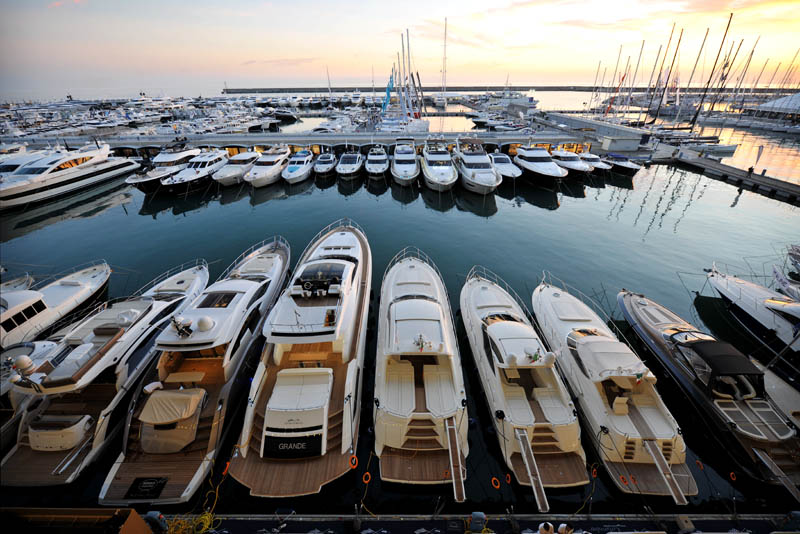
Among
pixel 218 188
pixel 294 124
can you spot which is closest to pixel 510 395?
pixel 218 188

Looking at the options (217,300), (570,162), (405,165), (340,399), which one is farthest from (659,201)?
(217,300)

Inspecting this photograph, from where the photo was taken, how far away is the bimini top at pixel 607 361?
8992mm

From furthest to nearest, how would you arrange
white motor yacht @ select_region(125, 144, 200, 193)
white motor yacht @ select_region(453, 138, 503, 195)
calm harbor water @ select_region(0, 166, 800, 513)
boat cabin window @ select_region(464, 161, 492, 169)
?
1. boat cabin window @ select_region(464, 161, 492, 169)
2. white motor yacht @ select_region(125, 144, 200, 193)
3. white motor yacht @ select_region(453, 138, 503, 195)
4. calm harbor water @ select_region(0, 166, 800, 513)

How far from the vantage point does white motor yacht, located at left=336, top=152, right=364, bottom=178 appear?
1340 inches

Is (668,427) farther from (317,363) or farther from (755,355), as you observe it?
(317,363)

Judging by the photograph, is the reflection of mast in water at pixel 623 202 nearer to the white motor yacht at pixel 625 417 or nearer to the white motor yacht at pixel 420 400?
the white motor yacht at pixel 625 417

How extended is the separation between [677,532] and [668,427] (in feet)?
7.96

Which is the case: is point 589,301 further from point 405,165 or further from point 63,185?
point 63,185

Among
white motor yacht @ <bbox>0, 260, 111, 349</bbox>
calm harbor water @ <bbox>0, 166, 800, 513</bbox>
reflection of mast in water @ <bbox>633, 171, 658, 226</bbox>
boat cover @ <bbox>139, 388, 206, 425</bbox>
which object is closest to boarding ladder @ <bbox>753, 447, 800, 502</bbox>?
calm harbor water @ <bbox>0, 166, 800, 513</bbox>

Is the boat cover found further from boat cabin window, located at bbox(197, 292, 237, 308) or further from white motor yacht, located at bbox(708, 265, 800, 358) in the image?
white motor yacht, located at bbox(708, 265, 800, 358)

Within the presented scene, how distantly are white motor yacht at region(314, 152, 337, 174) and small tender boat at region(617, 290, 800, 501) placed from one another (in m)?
32.6

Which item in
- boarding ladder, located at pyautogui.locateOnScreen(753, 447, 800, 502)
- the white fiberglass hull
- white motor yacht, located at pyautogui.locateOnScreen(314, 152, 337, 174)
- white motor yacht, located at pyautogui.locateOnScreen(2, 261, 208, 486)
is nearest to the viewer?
boarding ladder, located at pyautogui.locateOnScreen(753, 447, 800, 502)

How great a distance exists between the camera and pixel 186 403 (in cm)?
851

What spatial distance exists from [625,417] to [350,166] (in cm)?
3241
